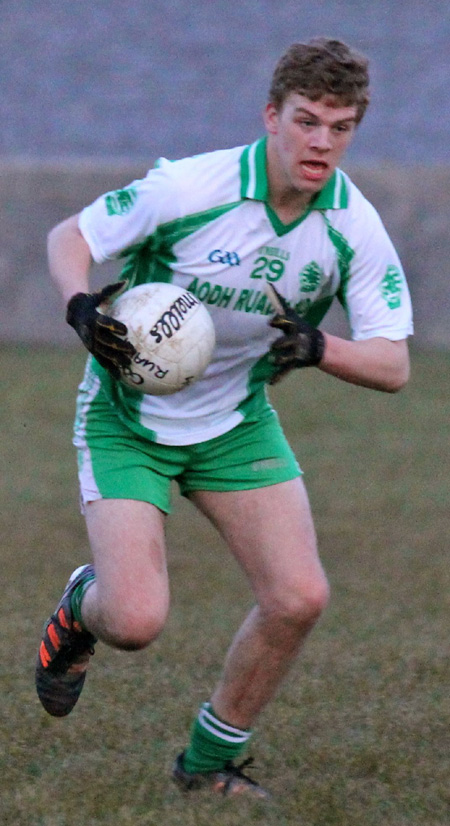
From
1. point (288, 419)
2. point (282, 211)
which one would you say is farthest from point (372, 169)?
point (282, 211)

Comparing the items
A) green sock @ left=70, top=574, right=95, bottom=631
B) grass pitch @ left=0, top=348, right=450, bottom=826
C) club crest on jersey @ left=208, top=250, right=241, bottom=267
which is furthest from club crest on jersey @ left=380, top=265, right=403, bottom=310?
grass pitch @ left=0, top=348, right=450, bottom=826

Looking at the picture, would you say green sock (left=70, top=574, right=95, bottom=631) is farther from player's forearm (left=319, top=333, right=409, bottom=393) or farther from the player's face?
the player's face

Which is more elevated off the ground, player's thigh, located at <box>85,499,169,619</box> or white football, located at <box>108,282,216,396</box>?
white football, located at <box>108,282,216,396</box>

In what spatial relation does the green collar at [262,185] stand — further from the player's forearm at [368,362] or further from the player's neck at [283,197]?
the player's forearm at [368,362]

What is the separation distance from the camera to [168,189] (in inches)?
165

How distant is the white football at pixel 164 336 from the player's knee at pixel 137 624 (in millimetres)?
645

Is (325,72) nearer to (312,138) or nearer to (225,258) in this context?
(312,138)

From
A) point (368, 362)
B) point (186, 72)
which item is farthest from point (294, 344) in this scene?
point (186, 72)

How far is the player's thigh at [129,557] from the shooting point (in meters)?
4.12

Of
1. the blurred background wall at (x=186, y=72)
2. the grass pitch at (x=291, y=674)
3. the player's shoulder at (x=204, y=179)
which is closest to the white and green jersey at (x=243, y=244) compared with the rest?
the player's shoulder at (x=204, y=179)

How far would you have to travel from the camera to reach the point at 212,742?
14.0ft

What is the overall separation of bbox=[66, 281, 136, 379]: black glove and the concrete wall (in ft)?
31.6

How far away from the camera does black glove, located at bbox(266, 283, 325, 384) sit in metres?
3.94

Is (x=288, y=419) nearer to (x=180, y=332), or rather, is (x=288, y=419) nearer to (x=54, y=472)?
(x=54, y=472)
